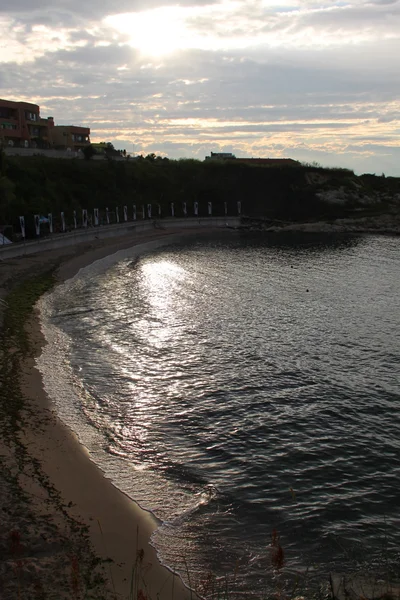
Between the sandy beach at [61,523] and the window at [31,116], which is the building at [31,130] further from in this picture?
the sandy beach at [61,523]

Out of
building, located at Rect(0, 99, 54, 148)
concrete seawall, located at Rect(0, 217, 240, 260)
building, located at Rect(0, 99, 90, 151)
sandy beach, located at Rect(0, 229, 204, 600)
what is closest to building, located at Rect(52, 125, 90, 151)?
building, located at Rect(0, 99, 90, 151)

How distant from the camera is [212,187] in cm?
13062

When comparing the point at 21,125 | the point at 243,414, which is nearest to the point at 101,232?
the point at 21,125

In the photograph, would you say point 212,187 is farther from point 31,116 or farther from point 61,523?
point 61,523

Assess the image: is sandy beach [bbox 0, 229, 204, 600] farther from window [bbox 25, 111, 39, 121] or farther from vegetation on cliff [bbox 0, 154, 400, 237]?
window [bbox 25, 111, 39, 121]

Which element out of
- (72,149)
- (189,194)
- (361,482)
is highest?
(72,149)

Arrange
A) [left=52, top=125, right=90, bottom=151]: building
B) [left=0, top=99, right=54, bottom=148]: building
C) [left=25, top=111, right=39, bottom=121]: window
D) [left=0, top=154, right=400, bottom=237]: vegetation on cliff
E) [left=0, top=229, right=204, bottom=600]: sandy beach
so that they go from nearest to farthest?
[left=0, top=229, right=204, bottom=600]: sandy beach
[left=0, top=154, right=400, bottom=237]: vegetation on cliff
[left=0, top=99, right=54, bottom=148]: building
[left=25, top=111, right=39, bottom=121]: window
[left=52, top=125, right=90, bottom=151]: building

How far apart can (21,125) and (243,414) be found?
10328 cm

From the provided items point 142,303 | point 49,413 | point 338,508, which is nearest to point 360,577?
point 338,508

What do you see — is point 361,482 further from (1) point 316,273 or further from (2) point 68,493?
(1) point 316,273

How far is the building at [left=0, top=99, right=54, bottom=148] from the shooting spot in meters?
103

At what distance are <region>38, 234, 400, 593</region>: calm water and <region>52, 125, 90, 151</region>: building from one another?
88.5 m

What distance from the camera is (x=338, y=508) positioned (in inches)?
551

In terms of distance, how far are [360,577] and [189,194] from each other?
120924 mm
